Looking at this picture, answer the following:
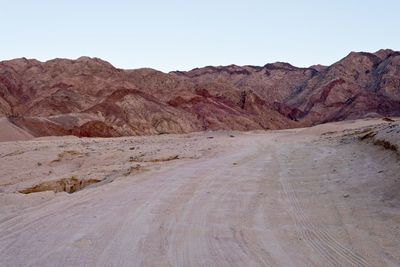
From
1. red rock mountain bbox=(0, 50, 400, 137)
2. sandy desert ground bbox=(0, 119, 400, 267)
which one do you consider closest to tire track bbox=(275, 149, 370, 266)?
sandy desert ground bbox=(0, 119, 400, 267)

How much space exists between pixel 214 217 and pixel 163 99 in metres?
75.6

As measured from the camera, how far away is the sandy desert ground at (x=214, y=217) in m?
6.15

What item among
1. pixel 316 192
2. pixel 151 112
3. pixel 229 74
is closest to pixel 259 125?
pixel 151 112

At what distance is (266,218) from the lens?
8.08 metres

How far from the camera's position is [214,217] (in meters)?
8.20

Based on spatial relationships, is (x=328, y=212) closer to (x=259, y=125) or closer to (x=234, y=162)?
(x=234, y=162)

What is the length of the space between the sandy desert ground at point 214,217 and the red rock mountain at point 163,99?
4044 centimetres

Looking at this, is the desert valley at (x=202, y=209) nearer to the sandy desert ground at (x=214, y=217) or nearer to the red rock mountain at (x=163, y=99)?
the sandy desert ground at (x=214, y=217)

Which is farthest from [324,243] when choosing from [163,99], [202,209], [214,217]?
[163,99]

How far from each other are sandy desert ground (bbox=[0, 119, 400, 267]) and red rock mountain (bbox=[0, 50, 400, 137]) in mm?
40438

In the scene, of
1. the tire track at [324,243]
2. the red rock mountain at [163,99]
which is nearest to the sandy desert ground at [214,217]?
the tire track at [324,243]

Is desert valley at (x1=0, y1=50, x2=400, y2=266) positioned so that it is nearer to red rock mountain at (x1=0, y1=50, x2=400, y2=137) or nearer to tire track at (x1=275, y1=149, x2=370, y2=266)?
tire track at (x1=275, y1=149, x2=370, y2=266)

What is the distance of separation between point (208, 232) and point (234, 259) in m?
1.28

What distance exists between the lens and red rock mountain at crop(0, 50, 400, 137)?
216 ft
